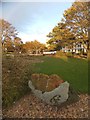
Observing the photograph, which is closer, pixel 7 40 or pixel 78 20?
pixel 7 40

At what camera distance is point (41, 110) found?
4055 millimetres

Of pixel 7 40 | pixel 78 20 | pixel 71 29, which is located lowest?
pixel 7 40

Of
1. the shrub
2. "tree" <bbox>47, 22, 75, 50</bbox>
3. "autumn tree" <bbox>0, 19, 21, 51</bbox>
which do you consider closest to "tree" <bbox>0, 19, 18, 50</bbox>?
"autumn tree" <bbox>0, 19, 21, 51</bbox>

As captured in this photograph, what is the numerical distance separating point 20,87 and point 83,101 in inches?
46.2

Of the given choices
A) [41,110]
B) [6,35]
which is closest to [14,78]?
[41,110]

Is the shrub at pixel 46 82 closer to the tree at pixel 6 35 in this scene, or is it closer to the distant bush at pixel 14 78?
the distant bush at pixel 14 78

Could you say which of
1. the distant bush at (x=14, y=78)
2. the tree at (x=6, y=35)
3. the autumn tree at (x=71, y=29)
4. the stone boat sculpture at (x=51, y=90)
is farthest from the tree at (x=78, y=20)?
the stone boat sculpture at (x=51, y=90)

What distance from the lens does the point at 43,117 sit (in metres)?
3.91

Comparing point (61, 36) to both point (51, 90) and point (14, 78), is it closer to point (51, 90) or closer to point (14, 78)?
point (14, 78)

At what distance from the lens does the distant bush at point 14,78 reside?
4.25 m

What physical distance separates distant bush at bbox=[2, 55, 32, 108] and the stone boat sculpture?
0.25 metres

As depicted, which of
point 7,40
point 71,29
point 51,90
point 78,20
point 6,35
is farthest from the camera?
point 71,29

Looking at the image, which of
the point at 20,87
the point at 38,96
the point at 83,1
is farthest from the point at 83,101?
the point at 83,1

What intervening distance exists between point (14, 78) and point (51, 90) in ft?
2.73
